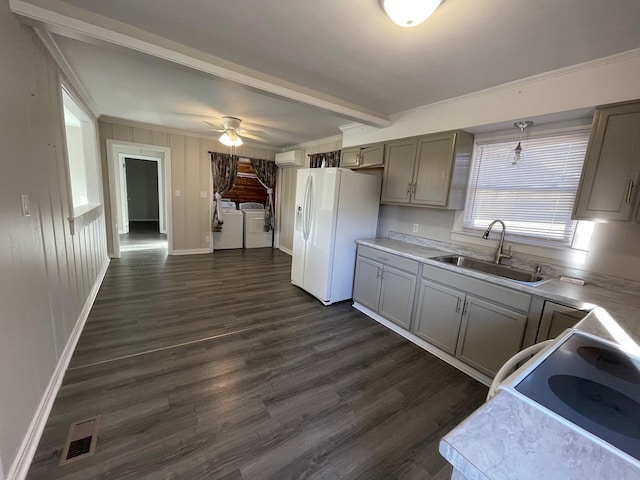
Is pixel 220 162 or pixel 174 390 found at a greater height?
pixel 220 162

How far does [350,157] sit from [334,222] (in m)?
1.16

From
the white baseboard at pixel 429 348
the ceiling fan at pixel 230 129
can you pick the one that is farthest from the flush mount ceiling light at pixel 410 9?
the ceiling fan at pixel 230 129

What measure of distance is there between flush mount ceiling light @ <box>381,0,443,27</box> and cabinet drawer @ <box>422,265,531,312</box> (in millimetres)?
1803

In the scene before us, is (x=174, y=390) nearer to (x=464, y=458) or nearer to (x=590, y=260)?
(x=464, y=458)

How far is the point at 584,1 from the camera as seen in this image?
129 centimetres

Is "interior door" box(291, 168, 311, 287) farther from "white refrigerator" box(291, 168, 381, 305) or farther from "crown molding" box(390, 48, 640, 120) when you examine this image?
"crown molding" box(390, 48, 640, 120)

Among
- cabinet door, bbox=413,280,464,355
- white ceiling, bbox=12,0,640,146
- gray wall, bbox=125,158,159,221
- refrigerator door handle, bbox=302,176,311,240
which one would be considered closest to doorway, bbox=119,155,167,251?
gray wall, bbox=125,158,159,221

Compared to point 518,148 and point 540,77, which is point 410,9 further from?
point 518,148

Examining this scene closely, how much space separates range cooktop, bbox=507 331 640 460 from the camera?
0.65 m

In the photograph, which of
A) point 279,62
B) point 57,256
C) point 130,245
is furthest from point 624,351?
point 130,245

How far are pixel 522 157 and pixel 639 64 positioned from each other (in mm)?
853

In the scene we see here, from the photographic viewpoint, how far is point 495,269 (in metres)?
2.48

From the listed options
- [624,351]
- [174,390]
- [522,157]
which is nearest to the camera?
[624,351]

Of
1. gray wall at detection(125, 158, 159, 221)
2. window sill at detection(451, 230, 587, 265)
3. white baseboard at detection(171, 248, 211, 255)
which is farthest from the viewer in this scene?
gray wall at detection(125, 158, 159, 221)
